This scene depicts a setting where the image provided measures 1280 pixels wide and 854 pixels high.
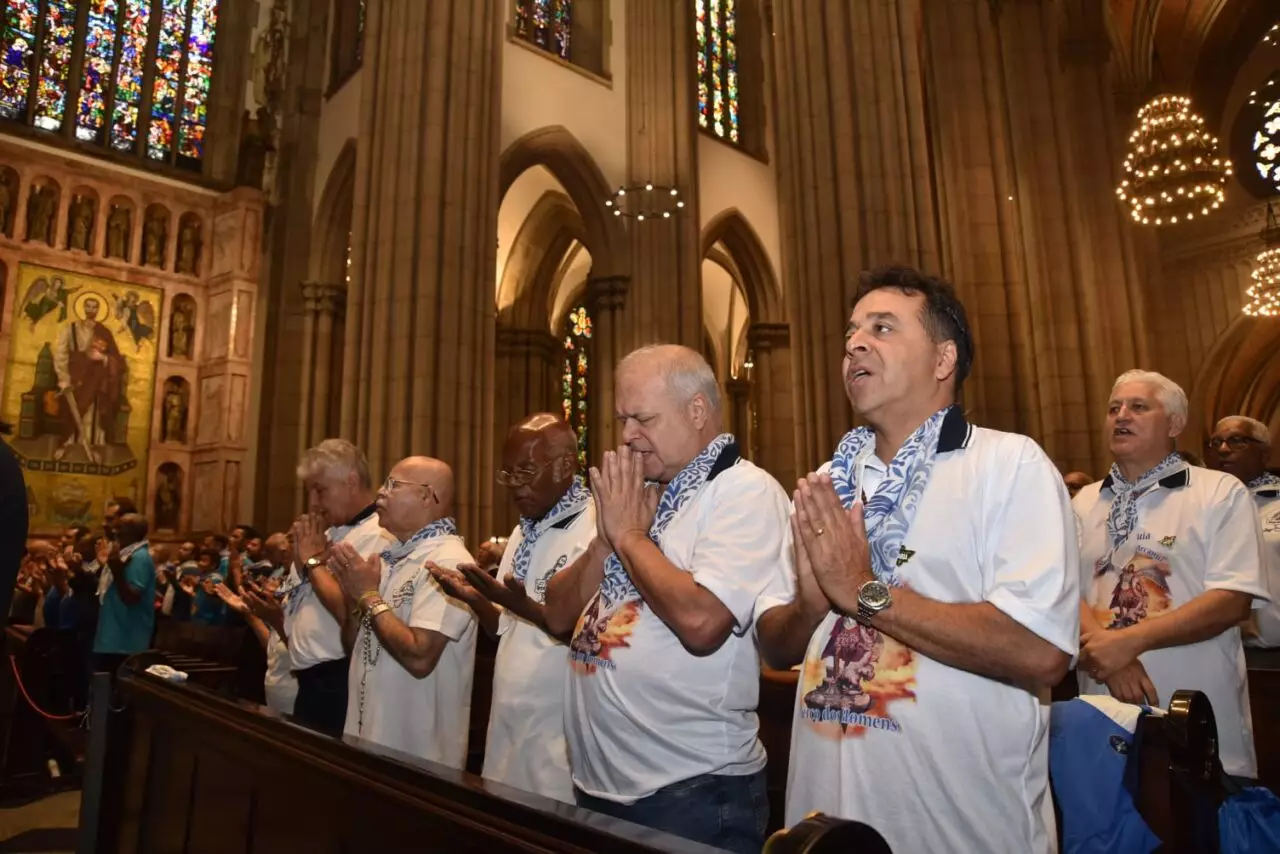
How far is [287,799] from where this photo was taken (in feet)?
5.64

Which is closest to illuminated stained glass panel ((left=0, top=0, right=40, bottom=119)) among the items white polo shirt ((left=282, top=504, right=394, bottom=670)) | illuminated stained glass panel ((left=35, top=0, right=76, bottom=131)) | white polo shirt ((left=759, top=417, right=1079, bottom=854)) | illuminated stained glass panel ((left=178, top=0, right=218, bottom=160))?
illuminated stained glass panel ((left=35, top=0, right=76, bottom=131))

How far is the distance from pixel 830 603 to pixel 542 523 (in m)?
1.30

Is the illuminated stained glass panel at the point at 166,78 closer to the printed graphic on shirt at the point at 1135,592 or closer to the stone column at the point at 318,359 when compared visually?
the stone column at the point at 318,359

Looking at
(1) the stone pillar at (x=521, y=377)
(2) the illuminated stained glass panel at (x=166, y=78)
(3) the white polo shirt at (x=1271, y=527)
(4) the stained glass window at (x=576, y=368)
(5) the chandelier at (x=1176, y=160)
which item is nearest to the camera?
(3) the white polo shirt at (x=1271, y=527)

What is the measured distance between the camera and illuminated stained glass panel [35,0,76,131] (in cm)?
1449

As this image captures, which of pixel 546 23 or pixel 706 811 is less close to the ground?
pixel 546 23

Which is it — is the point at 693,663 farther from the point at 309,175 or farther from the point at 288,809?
the point at 309,175

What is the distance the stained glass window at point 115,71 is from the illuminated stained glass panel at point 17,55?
0.05 feet

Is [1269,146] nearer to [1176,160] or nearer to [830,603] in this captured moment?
[1176,160]

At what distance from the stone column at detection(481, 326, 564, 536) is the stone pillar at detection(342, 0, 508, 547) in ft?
22.5

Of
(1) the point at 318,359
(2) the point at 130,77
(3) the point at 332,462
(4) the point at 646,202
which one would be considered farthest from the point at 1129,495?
→ (2) the point at 130,77

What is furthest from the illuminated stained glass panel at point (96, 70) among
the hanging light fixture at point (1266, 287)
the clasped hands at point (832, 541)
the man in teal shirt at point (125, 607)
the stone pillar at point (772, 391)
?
the hanging light fixture at point (1266, 287)

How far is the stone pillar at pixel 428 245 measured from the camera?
894cm

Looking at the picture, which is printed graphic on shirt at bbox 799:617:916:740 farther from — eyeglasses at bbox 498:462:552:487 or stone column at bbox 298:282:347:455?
stone column at bbox 298:282:347:455
